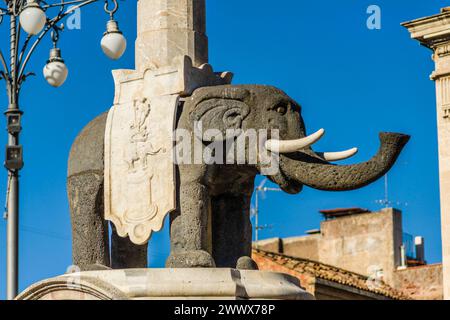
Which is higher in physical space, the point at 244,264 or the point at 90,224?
the point at 90,224

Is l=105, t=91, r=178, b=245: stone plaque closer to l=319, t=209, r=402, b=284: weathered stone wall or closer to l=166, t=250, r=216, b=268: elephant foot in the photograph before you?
l=166, t=250, r=216, b=268: elephant foot

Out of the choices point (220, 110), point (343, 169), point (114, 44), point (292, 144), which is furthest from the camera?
point (114, 44)

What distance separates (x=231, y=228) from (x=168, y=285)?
137cm

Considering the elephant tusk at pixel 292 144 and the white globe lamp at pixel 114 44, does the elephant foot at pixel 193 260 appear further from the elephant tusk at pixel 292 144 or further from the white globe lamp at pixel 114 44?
the white globe lamp at pixel 114 44

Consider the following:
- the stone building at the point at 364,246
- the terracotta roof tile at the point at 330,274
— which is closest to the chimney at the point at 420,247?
the stone building at the point at 364,246

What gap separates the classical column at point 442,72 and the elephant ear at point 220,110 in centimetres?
1020

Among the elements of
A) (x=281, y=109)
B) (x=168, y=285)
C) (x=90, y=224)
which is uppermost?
(x=281, y=109)

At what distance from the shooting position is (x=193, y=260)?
14.1 metres

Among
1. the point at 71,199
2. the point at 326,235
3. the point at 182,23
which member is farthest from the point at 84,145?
the point at 326,235

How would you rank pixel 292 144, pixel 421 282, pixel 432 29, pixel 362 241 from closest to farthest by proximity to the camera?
pixel 292 144 < pixel 432 29 < pixel 421 282 < pixel 362 241

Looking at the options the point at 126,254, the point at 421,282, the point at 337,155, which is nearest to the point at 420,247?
the point at 421,282

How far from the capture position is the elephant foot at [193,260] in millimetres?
14102

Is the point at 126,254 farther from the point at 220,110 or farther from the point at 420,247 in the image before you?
the point at 420,247

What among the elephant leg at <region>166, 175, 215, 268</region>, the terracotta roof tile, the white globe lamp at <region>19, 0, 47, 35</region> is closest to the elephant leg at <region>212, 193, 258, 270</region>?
the elephant leg at <region>166, 175, 215, 268</region>
